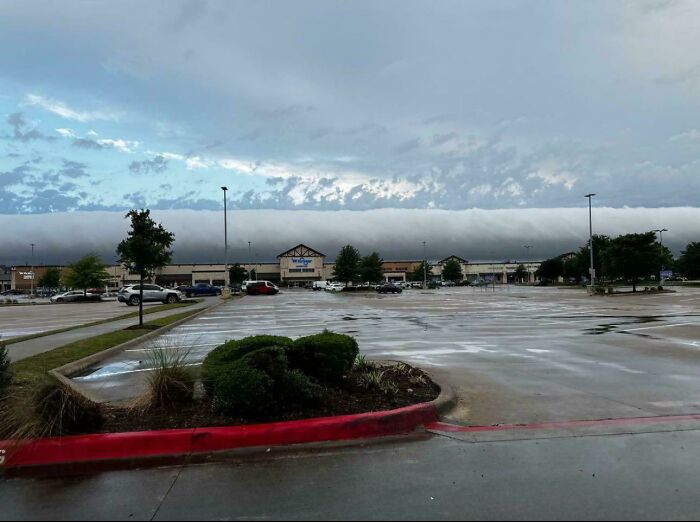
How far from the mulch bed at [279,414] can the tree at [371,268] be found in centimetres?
8090

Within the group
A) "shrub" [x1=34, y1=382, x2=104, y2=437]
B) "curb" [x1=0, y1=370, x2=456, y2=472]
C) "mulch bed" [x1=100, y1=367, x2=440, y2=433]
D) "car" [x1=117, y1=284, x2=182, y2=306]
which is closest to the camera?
"curb" [x1=0, y1=370, x2=456, y2=472]

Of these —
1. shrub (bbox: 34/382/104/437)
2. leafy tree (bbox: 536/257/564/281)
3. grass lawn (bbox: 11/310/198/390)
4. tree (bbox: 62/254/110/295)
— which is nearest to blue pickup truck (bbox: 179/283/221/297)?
tree (bbox: 62/254/110/295)

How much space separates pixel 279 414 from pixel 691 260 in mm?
88968

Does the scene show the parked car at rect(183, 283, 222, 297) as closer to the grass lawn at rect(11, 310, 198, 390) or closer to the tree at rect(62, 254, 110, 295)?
Result: the tree at rect(62, 254, 110, 295)

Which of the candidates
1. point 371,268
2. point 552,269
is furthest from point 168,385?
point 552,269

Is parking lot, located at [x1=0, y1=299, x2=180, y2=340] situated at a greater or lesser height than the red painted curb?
lesser

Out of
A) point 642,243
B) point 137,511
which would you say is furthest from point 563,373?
point 642,243

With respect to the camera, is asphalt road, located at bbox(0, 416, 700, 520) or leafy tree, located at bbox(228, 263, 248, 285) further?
leafy tree, located at bbox(228, 263, 248, 285)

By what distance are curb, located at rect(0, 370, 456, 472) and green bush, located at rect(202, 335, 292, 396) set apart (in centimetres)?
115

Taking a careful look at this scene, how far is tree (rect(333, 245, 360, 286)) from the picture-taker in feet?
279

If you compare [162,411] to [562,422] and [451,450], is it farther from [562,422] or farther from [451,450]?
[562,422]

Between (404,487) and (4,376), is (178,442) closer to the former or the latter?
(404,487)

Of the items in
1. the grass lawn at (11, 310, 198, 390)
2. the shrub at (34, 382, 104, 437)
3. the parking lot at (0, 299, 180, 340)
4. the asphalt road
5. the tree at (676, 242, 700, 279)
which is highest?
the tree at (676, 242, 700, 279)

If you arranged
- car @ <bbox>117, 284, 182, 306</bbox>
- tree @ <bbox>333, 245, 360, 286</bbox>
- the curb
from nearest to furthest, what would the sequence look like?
the curb < car @ <bbox>117, 284, 182, 306</bbox> < tree @ <bbox>333, 245, 360, 286</bbox>
